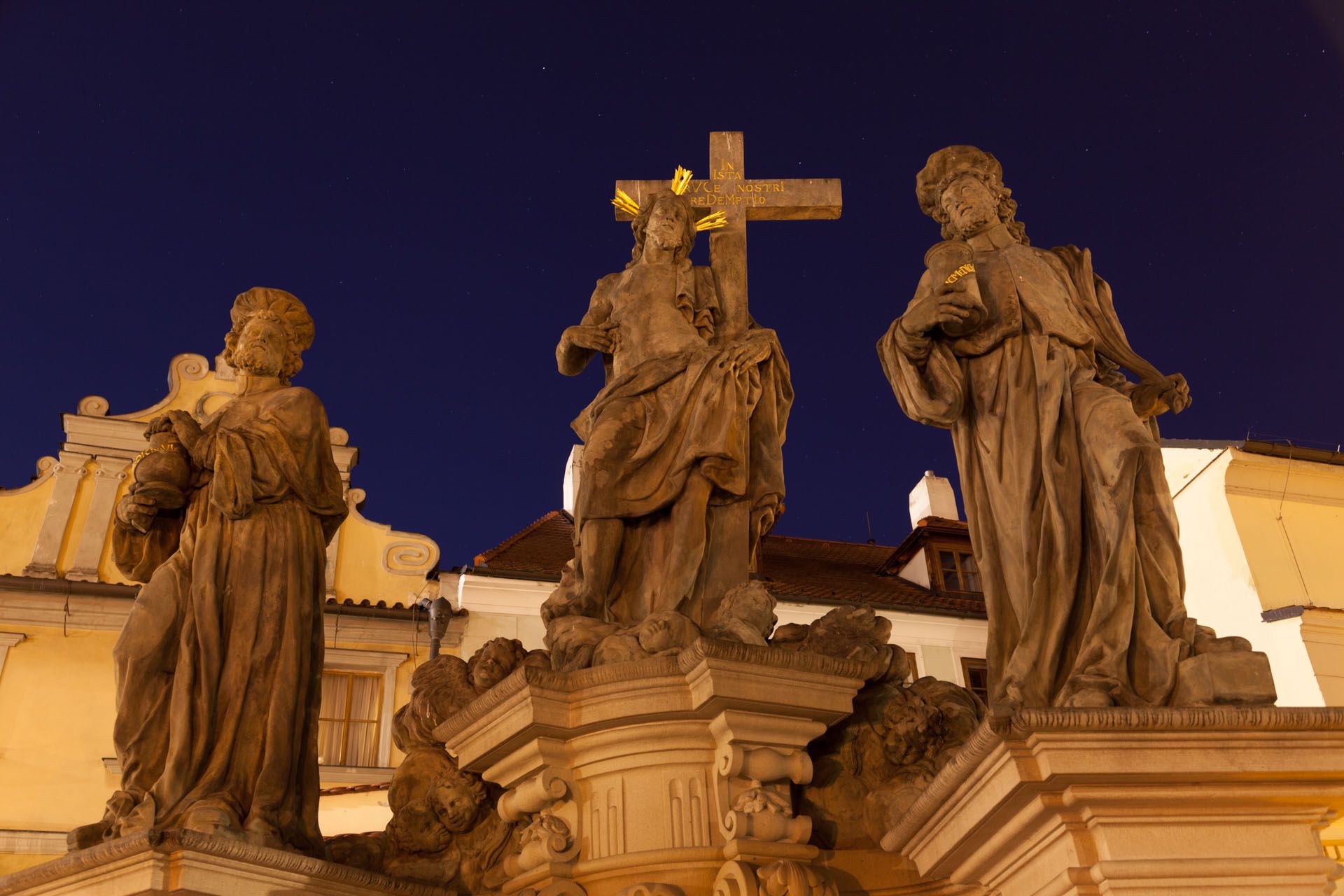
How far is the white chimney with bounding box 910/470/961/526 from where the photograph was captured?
24062mm

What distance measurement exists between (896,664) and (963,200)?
Result: 2.19 m

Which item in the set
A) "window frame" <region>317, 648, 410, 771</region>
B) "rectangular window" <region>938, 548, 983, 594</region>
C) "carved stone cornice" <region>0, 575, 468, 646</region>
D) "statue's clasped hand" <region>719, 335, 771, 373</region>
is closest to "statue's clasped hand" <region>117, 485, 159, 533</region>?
"statue's clasped hand" <region>719, 335, 771, 373</region>

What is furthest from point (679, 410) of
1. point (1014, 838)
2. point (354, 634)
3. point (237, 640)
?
point (354, 634)

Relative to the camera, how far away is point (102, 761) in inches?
655

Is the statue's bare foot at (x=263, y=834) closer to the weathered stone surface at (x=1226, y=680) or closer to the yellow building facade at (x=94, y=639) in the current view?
the weathered stone surface at (x=1226, y=680)

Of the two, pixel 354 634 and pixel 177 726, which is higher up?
pixel 354 634

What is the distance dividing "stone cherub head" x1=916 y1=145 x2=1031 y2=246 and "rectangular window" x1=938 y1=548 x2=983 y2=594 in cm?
1538

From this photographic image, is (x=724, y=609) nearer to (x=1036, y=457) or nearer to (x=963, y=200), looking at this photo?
(x=1036, y=457)

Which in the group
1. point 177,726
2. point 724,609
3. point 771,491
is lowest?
point 177,726

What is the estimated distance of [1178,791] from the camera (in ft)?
12.3

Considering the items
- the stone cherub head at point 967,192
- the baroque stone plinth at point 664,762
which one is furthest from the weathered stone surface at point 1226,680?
the stone cherub head at point 967,192

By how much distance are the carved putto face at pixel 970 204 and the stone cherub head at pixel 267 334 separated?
3.21m

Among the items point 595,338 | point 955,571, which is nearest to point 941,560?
point 955,571

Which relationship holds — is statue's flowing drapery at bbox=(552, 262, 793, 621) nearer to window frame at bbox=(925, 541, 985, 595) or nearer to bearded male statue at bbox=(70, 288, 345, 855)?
bearded male statue at bbox=(70, 288, 345, 855)
